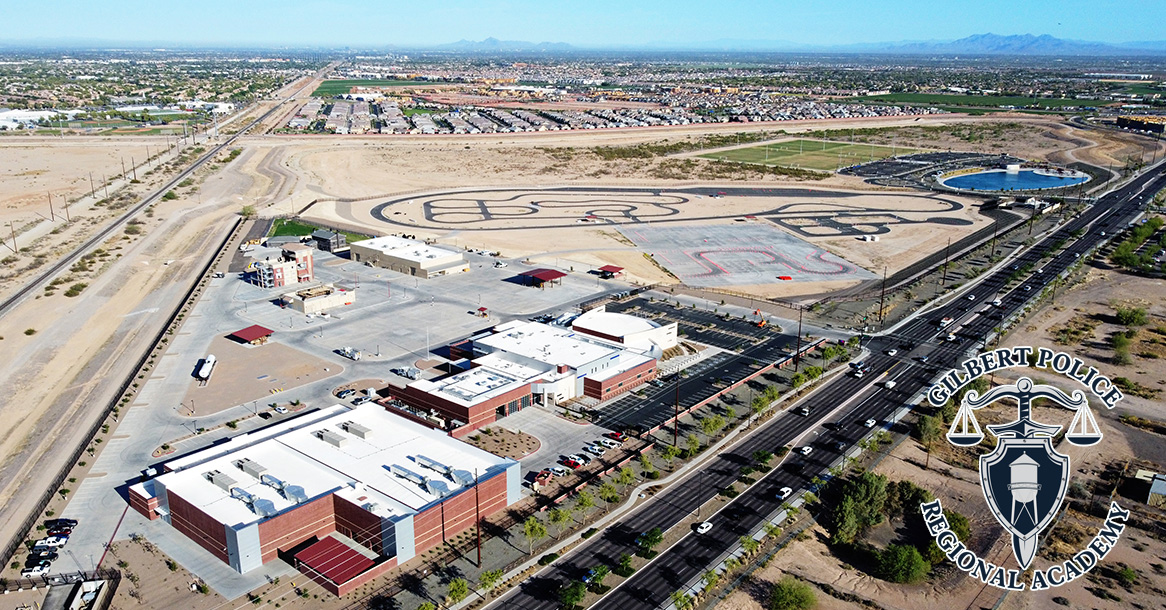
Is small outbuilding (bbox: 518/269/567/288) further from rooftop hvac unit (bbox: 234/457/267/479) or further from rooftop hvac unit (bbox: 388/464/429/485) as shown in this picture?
rooftop hvac unit (bbox: 234/457/267/479)

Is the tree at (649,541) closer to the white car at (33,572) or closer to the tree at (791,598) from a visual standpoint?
the tree at (791,598)

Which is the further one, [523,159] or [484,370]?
[523,159]

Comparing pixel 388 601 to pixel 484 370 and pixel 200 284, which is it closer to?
pixel 484 370

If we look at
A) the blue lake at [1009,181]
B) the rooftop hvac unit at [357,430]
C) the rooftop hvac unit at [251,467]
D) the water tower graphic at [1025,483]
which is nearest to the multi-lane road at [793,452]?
the water tower graphic at [1025,483]

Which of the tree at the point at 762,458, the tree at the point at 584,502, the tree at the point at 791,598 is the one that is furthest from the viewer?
the tree at the point at 762,458

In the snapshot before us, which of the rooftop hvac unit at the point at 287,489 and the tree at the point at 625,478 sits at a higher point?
the rooftop hvac unit at the point at 287,489

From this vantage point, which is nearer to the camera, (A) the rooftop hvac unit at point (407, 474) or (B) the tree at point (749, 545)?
(B) the tree at point (749, 545)

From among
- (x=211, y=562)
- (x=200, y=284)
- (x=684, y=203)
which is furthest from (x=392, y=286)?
(x=684, y=203)
